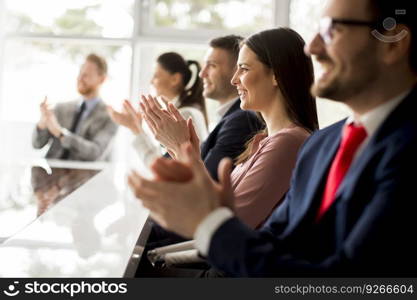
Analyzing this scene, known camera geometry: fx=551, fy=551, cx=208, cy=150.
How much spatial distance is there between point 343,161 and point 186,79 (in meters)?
2.83

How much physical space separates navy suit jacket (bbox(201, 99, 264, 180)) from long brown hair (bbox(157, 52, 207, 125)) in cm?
103

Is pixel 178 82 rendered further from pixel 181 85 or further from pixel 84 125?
pixel 84 125

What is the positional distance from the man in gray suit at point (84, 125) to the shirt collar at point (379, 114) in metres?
3.56

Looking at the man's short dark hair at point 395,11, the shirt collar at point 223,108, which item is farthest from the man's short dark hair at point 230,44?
the man's short dark hair at point 395,11

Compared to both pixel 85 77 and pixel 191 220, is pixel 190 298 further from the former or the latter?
pixel 85 77

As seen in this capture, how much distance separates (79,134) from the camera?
4570mm

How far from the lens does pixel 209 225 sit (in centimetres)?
93

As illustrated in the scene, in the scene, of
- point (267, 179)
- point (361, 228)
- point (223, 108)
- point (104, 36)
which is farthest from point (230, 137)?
point (104, 36)

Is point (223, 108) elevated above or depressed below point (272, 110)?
below

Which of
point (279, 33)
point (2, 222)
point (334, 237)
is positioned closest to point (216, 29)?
point (279, 33)

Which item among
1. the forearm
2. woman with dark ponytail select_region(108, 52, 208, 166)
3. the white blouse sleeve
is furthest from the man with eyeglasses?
the forearm

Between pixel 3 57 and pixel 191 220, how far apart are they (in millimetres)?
4607

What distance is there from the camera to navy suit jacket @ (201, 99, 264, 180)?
2.37 m

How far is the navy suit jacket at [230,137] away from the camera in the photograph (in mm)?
2373
